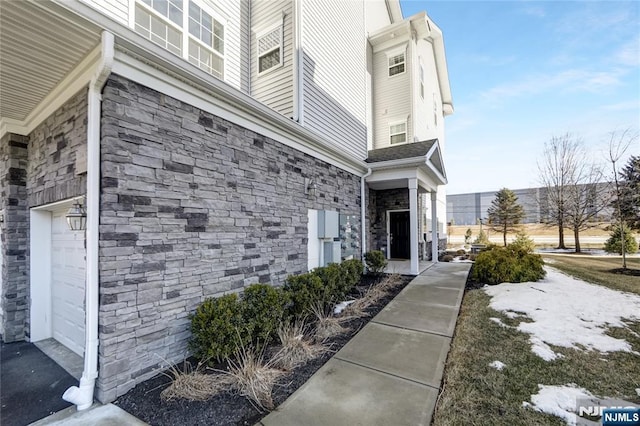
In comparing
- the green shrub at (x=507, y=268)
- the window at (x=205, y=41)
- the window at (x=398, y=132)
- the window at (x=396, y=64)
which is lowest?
the green shrub at (x=507, y=268)

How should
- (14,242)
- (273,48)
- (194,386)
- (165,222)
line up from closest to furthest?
(194,386)
(165,222)
(14,242)
(273,48)

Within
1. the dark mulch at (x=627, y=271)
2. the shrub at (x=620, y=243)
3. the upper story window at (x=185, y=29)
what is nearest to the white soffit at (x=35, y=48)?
the upper story window at (x=185, y=29)

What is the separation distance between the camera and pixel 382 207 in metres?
11.7

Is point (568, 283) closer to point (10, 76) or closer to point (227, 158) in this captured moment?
point (227, 158)

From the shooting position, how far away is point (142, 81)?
10.3 feet

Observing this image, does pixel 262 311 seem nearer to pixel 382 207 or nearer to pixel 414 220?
pixel 414 220

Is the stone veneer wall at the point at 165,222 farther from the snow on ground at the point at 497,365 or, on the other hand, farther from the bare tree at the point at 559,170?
the bare tree at the point at 559,170

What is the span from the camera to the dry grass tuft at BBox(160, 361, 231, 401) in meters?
2.76

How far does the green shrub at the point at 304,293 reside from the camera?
191 inches

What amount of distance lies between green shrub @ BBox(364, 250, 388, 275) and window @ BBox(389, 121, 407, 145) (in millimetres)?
5437

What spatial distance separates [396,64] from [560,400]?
467 inches

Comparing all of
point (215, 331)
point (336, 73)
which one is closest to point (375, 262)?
point (215, 331)

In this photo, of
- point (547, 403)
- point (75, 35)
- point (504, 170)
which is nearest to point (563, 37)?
point (547, 403)

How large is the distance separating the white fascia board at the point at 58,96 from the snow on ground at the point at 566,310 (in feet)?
21.6
